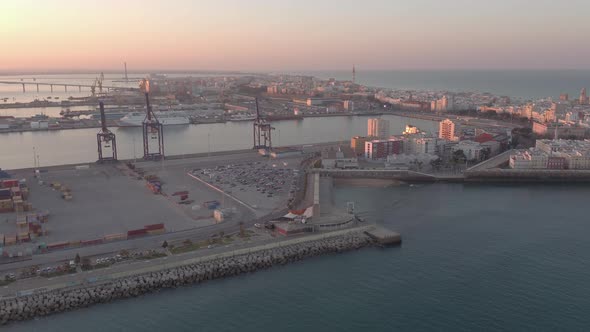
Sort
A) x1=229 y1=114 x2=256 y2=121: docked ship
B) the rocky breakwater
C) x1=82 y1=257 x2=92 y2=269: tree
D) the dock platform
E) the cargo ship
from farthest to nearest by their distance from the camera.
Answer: the cargo ship
x1=229 y1=114 x2=256 y2=121: docked ship
the dock platform
x1=82 y1=257 x2=92 y2=269: tree
the rocky breakwater

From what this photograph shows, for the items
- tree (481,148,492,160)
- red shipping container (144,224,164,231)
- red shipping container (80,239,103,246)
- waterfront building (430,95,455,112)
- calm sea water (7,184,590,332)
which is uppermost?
waterfront building (430,95,455,112)

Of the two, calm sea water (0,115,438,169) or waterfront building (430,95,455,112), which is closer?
calm sea water (0,115,438,169)

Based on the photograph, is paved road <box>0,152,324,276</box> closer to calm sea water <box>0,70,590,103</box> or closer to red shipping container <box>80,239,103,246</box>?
red shipping container <box>80,239,103,246</box>

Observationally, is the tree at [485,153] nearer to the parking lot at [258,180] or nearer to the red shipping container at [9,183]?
the parking lot at [258,180]

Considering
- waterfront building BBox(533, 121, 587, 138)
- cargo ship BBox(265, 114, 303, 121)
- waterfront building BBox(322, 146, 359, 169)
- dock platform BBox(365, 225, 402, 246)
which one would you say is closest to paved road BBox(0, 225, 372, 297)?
dock platform BBox(365, 225, 402, 246)

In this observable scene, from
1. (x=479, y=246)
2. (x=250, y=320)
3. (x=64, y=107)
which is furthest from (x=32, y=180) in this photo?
(x=64, y=107)

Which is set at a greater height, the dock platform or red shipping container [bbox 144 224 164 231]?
red shipping container [bbox 144 224 164 231]

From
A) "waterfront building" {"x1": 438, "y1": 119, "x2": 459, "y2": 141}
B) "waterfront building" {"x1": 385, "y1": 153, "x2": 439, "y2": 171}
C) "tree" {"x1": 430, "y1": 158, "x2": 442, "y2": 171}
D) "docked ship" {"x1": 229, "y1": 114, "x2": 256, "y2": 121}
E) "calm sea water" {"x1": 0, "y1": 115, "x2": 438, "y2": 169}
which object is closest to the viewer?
"waterfront building" {"x1": 385, "y1": 153, "x2": 439, "y2": 171}

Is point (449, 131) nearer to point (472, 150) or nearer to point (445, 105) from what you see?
point (472, 150)
